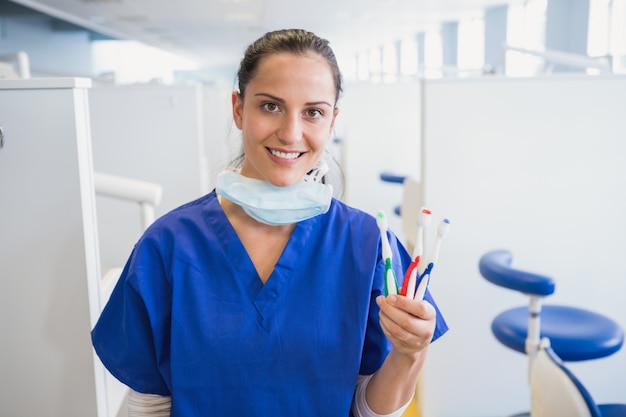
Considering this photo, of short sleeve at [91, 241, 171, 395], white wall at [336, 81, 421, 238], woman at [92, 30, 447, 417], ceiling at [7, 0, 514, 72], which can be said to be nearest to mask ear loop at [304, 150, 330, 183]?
woman at [92, 30, 447, 417]

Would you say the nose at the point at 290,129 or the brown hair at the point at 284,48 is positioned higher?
the brown hair at the point at 284,48

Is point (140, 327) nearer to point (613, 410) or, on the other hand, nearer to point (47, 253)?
point (47, 253)

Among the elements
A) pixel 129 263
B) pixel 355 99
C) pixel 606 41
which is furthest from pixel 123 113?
pixel 606 41

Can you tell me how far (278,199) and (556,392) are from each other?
0.60 metres

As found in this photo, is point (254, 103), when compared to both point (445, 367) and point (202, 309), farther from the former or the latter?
point (445, 367)

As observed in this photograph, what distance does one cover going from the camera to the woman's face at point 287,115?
2.89ft

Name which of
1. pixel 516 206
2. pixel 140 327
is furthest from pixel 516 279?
pixel 140 327

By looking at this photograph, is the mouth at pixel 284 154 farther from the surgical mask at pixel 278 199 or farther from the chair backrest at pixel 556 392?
the chair backrest at pixel 556 392

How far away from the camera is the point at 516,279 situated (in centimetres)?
158

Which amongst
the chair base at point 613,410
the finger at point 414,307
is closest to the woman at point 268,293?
the finger at point 414,307

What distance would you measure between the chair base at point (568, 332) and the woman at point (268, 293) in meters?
0.87

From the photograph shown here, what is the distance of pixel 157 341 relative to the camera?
2.99 ft

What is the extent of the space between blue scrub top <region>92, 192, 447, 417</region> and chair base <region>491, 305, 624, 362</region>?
0.89 metres

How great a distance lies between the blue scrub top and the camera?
90 centimetres
